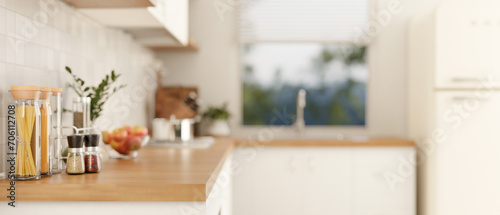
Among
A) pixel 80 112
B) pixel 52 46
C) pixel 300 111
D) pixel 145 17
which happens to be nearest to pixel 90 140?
pixel 80 112

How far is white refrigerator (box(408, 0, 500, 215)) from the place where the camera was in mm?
3082

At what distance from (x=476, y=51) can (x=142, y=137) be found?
7.32ft

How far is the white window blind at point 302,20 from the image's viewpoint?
12.7ft

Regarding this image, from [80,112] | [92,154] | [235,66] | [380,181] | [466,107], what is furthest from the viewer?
[235,66]

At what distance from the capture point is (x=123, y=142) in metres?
2.00

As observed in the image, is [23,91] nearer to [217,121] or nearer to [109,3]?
[109,3]

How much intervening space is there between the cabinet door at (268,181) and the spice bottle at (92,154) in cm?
174

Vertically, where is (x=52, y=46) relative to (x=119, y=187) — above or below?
above

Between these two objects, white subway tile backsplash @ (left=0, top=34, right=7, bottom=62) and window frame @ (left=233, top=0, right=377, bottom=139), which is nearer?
white subway tile backsplash @ (left=0, top=34, right=7, bottom=62)

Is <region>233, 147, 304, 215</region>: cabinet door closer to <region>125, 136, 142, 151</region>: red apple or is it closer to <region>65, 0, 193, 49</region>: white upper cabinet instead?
<region>65, 0, 193, 49</region>: white upper cabinet

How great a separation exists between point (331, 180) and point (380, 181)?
1.07 ft

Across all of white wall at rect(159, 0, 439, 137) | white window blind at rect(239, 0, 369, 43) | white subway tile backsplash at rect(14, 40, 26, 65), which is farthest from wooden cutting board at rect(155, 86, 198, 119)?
white subway tile backsplash at rect(14, 40, 26, 65)

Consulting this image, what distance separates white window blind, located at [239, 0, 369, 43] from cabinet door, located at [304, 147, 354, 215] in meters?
1.09

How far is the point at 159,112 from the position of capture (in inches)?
142
